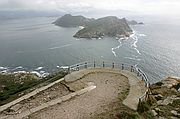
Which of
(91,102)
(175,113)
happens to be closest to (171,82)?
(175,113)

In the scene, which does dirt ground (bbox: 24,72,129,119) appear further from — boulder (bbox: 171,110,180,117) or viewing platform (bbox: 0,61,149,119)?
boulder (bbox: 171,110,180,117)

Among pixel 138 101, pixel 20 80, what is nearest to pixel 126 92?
Answer: pixel 138 101

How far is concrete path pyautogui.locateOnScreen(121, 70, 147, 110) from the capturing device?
15.4m

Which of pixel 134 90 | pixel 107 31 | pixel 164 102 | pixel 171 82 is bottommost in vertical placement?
pixel 107 31

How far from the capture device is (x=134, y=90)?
1761 centimetres

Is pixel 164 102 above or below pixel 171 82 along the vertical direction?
above

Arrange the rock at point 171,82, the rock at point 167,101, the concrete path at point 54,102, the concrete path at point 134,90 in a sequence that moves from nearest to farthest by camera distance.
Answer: the concrete path at point 54,102, the concrete path at point 134,90, the rock at point 167,101, the rock at point 171,82

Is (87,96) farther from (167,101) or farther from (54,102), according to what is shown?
(167,101)

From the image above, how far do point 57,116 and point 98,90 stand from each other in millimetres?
4807

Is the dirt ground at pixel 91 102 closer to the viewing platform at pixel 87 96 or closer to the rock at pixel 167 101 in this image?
the viewing platform at pixel 87 96

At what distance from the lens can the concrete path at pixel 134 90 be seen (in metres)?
15.4

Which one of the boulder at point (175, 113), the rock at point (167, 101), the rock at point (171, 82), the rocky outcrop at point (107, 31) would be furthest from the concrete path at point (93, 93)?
the rocky outcrop at point (107, 31)

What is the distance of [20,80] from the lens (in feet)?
209

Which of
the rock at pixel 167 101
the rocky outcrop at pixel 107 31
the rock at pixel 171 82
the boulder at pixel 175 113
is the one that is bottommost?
the rocky outcrop at pixel 107 31
